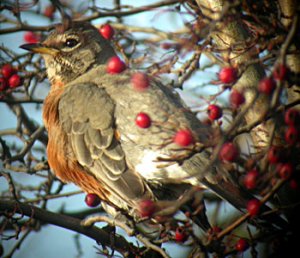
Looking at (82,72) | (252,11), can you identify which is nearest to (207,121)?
(252,11)

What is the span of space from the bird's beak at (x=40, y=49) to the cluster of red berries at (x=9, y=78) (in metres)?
0.70

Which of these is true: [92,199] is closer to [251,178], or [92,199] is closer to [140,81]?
[140,81]

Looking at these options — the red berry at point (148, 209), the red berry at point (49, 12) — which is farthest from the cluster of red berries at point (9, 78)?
the red berry at point (148, 209)

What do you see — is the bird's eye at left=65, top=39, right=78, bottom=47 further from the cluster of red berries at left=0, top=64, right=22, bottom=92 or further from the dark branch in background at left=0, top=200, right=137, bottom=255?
the dark branch in background at left=0, top=200, right=137, bottom=255

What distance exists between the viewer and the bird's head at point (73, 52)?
16.9ft

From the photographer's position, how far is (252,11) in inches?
107

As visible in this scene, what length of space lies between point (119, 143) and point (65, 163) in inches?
21.4

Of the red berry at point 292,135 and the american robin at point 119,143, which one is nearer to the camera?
the red berry at point 292,135

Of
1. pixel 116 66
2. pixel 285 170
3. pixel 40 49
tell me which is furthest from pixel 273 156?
pixel 40 49

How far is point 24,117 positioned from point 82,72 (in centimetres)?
74

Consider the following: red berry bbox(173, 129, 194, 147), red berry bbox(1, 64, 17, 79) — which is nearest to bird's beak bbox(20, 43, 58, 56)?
red berry bbox(1, 64, 17, 79)

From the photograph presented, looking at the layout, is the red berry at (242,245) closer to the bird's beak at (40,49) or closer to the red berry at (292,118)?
the red berry at (292,118)

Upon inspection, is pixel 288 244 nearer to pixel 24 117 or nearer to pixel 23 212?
pixel 23 212

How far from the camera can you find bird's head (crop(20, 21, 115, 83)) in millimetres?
5152
